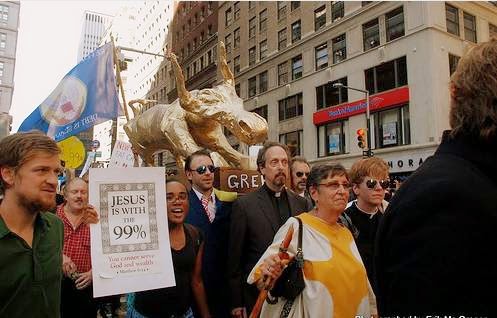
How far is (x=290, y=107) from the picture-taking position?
2922cm

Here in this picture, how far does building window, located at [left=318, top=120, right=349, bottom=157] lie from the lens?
24.8 m

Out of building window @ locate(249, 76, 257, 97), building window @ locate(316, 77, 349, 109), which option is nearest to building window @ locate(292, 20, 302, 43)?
building window @ locate(316, 77, 349, 109)

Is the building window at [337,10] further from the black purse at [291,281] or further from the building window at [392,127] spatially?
the black purse at [291,281]

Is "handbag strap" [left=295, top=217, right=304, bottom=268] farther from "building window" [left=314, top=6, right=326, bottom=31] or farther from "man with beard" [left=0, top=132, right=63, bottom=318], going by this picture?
"building window" [left=314, top=6, right=326, bottom=31]

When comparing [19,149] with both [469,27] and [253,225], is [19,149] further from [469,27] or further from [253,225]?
[469,27]

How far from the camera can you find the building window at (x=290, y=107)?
93.4ft

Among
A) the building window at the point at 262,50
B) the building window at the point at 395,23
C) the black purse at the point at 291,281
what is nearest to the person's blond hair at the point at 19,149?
the black purse at the point at 291,281

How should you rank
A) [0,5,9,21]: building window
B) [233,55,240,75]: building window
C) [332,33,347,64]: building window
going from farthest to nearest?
1. [0,5,9,21]: building window
2. [233,55,240,75]: building window
3. [332,33,347,64]: building window

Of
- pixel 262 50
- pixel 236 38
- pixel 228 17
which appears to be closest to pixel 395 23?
pixel 262 50

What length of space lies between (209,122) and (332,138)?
19.9 meters

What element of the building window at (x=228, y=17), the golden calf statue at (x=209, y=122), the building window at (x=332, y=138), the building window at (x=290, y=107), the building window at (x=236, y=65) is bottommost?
the golden calf statue at (x=209, y=122)

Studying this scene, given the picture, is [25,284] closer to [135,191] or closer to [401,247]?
[135,191]

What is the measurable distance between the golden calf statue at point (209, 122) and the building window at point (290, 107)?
2190cm

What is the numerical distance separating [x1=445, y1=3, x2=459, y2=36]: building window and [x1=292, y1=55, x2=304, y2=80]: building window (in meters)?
A: 9.36
